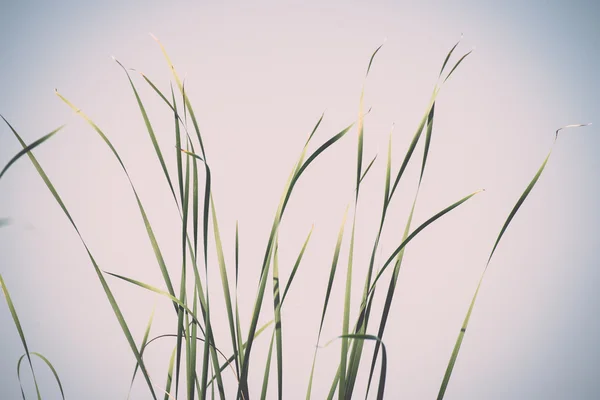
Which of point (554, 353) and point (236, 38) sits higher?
point (236, 38)

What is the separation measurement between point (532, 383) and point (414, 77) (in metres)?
0.84

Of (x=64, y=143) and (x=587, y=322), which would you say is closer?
(x=64, y=143)

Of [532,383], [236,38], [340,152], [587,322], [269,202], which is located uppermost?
[236,38]

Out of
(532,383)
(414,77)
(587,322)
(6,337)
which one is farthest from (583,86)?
(6,337)

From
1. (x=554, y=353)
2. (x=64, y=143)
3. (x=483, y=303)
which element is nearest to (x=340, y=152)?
(x=483, y=303)

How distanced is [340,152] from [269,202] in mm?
205

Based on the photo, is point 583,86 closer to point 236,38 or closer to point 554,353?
point 554,353

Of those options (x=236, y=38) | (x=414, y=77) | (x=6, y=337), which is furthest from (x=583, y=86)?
(x=6, y=337)

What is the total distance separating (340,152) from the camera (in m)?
0.85

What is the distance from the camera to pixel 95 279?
33.7 inches

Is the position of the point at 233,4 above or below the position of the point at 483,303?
Answer: above

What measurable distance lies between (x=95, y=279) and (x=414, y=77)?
0.90 metres

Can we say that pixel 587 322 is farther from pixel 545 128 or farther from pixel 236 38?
pixel 236 38

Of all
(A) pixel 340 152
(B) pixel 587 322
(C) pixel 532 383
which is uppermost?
(A) pixel 340 152
